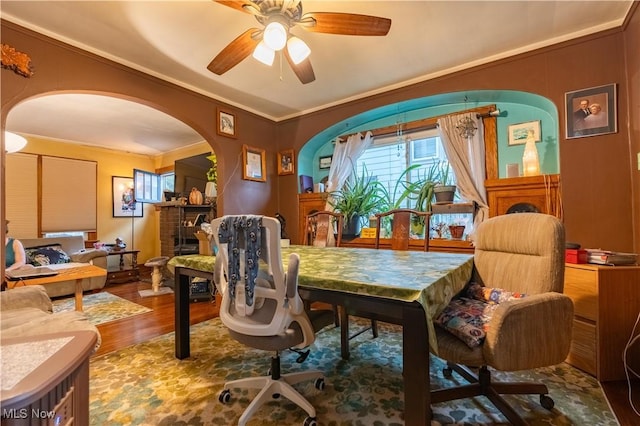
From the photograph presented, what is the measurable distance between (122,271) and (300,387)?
473cm

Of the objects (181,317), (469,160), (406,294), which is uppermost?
(469,160)

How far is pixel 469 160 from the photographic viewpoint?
2.97m

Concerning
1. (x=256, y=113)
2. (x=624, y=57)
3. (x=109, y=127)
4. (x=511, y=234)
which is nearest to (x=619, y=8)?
(x=624, y=57)

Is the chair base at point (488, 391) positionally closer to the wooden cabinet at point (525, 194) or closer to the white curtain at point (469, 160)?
the wooden cabinet at point (525, 194)

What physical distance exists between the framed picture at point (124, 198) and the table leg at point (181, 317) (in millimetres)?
4815

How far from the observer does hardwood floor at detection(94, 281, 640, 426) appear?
1.49m

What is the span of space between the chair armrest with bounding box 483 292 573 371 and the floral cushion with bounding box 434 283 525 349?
62mm

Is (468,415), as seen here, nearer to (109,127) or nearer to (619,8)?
(619,8)

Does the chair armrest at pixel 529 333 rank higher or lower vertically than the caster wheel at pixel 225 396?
higher

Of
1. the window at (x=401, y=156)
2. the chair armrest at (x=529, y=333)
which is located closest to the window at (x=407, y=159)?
the window at (x=401, y=156)

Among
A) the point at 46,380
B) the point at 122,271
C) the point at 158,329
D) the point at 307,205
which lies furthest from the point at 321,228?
the point at 122,271

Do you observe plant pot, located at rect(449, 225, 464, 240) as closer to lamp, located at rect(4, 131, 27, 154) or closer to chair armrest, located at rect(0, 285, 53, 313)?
chair armrest, located at rect(0, 285, 53, 313)

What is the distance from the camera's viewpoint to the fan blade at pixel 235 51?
1.77m

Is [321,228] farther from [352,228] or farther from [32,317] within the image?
[32,317]
